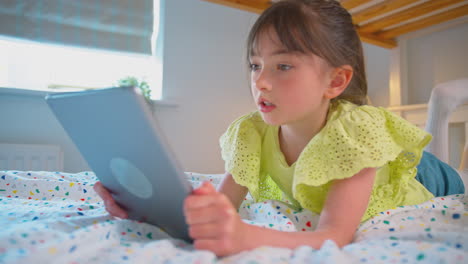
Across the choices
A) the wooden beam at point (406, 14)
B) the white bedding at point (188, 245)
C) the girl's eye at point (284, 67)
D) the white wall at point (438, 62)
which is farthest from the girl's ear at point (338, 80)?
the white wall at point (438, 62)

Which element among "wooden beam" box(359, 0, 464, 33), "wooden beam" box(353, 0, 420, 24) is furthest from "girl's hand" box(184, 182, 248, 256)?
"wooden beam" box(359, 0, 464, 33)

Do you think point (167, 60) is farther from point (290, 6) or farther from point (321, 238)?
point (321, 238)

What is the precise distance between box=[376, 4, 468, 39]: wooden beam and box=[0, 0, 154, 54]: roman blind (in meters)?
1.58

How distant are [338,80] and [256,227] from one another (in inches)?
17.0

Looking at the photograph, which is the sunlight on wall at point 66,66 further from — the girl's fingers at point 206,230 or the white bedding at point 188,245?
the girl's fingers at point 206,230

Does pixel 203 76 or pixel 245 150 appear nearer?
pixel 245 150

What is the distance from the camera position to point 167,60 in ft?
7.71

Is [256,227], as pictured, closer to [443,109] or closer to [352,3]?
[443,109]

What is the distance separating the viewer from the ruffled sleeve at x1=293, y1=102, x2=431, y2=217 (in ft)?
1.94

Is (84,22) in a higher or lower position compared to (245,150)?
higher

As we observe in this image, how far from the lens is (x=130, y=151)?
0.43 metres

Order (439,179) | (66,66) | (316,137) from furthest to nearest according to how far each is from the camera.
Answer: (66,66) → (439,179) → (316,137)

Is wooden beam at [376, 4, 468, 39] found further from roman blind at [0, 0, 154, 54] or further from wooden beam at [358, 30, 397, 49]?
roman blind at [0, 0, 154, 54]

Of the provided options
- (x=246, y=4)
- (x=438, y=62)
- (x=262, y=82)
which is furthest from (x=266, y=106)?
(x=438, y=62)
